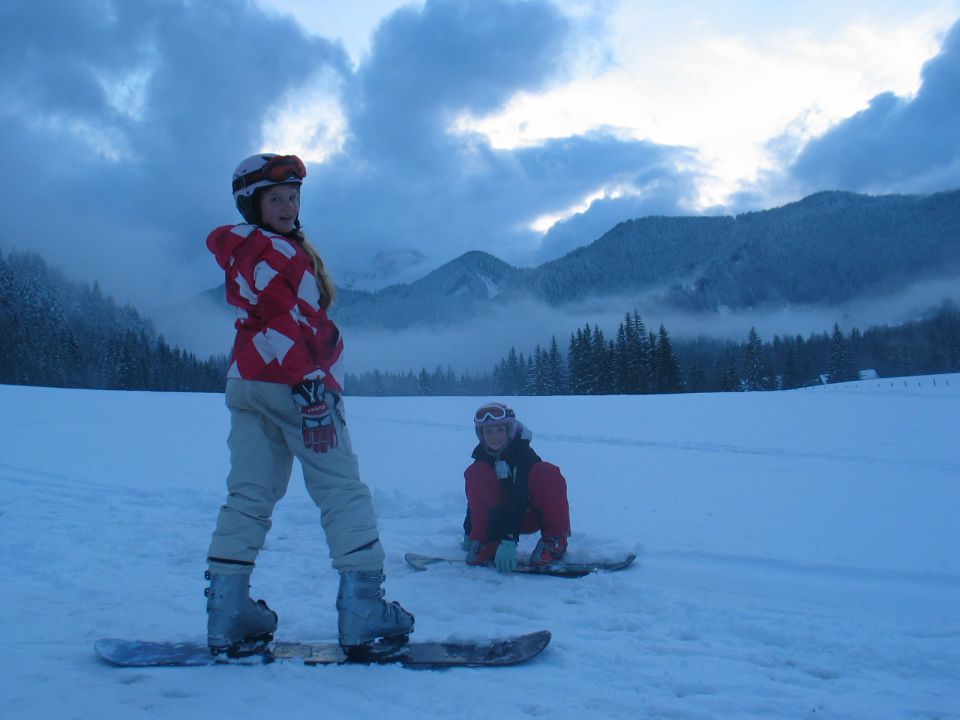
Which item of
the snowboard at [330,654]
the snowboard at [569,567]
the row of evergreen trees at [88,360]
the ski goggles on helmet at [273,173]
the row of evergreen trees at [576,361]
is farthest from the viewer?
the row of evergreen trees at [88,360]

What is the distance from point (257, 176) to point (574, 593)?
2.79m

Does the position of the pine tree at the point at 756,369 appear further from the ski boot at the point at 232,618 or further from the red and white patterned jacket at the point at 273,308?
the ski boot at the point at 232,618

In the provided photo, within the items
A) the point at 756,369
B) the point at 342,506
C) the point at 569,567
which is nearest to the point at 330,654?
the point at 342,506

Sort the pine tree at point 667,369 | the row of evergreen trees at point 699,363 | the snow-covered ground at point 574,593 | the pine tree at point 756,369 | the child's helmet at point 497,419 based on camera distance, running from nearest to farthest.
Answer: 1. the snow-covered ground at point 574,593
2. the child's helmet at point 497,419
3. the pine tree at point 667,369
4. the row of evergreen trees at point 699,363
5. the pine tree at point 756,369

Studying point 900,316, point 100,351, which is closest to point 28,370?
point 100,351

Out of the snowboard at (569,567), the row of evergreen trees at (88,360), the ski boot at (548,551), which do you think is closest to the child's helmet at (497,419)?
the ski boot at (548,551)

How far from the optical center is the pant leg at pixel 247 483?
8.52 ft

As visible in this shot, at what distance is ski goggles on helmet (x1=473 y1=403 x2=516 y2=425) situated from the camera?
450cm

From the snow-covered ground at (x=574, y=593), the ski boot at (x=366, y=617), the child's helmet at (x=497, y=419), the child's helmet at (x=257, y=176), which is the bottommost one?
the snow-covered ground at (x=574, y=593)

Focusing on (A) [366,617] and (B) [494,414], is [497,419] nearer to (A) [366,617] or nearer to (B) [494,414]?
(B) [494,414]

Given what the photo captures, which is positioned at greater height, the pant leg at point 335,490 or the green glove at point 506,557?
the pant leg at point 335,490

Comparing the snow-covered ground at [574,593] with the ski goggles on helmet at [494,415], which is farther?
the ski goggles on helmet at [494,415]

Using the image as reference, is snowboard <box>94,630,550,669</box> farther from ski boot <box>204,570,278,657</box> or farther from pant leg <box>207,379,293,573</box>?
pant leg <box>207,379,293,573</box>

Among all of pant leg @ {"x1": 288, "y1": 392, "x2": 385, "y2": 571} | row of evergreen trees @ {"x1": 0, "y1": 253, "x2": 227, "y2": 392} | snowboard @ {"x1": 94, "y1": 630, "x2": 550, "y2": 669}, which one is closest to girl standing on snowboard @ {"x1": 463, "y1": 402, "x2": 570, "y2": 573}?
snowboard @ {"x1": 94, "y1": 630, "x2": 550, "y2": 669}
